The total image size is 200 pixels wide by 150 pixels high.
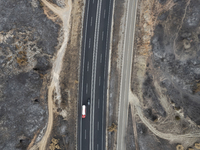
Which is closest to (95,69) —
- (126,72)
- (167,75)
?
(126,72)

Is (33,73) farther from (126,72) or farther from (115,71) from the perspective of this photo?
(126,72)

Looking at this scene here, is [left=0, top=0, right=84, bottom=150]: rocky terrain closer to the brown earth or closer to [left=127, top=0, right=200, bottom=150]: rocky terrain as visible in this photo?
the brown earth

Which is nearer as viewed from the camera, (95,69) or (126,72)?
(126,72)

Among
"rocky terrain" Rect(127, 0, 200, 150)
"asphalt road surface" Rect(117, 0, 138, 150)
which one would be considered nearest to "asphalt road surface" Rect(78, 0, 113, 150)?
"asphalt road surface" Rect(117, 0, 138, 150)

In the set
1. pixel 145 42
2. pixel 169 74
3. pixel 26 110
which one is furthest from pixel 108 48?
pixel 26 110

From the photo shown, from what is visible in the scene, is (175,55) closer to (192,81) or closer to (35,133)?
(192,81)
